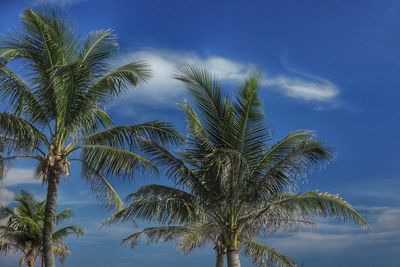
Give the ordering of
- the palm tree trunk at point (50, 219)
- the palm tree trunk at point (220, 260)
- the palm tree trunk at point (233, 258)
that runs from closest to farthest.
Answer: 1. the palm tree trunk at point (50, 219)
2. the palm tree trunk at point (233, 258)
3. the palm tree trunk at point (220, 260)

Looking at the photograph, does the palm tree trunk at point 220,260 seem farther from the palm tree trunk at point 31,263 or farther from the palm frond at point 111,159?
the palm tree trunk at point 31,263

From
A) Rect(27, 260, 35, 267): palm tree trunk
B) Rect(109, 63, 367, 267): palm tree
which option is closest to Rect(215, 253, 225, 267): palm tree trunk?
Rect(109, 63, 367, 267): palm tree

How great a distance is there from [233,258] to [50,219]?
5.41 m

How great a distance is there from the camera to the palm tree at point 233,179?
54.1 ft

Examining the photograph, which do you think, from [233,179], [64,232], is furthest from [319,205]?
[64,232]

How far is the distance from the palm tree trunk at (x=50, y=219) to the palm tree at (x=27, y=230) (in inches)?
633

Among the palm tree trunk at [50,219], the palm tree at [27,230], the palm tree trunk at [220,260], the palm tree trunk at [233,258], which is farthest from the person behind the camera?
the palm tree at [27,230]

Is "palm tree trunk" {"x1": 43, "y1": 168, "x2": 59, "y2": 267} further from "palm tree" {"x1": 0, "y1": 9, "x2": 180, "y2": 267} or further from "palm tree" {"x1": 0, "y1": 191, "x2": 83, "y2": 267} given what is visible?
"palm tree" {"x1": 0, "y1": 191, "x2": 83, "y2": 267}

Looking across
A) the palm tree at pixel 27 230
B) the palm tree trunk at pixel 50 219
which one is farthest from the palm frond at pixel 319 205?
the palm tree at pixel 27 230

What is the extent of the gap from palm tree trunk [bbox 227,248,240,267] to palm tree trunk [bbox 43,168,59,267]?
500 cm

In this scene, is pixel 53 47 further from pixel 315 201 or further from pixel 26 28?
pixel 315 201

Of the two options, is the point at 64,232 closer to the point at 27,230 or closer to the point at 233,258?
the point at 27,230

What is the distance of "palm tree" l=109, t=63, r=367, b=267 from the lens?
16.5 metres

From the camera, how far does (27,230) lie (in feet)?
104
